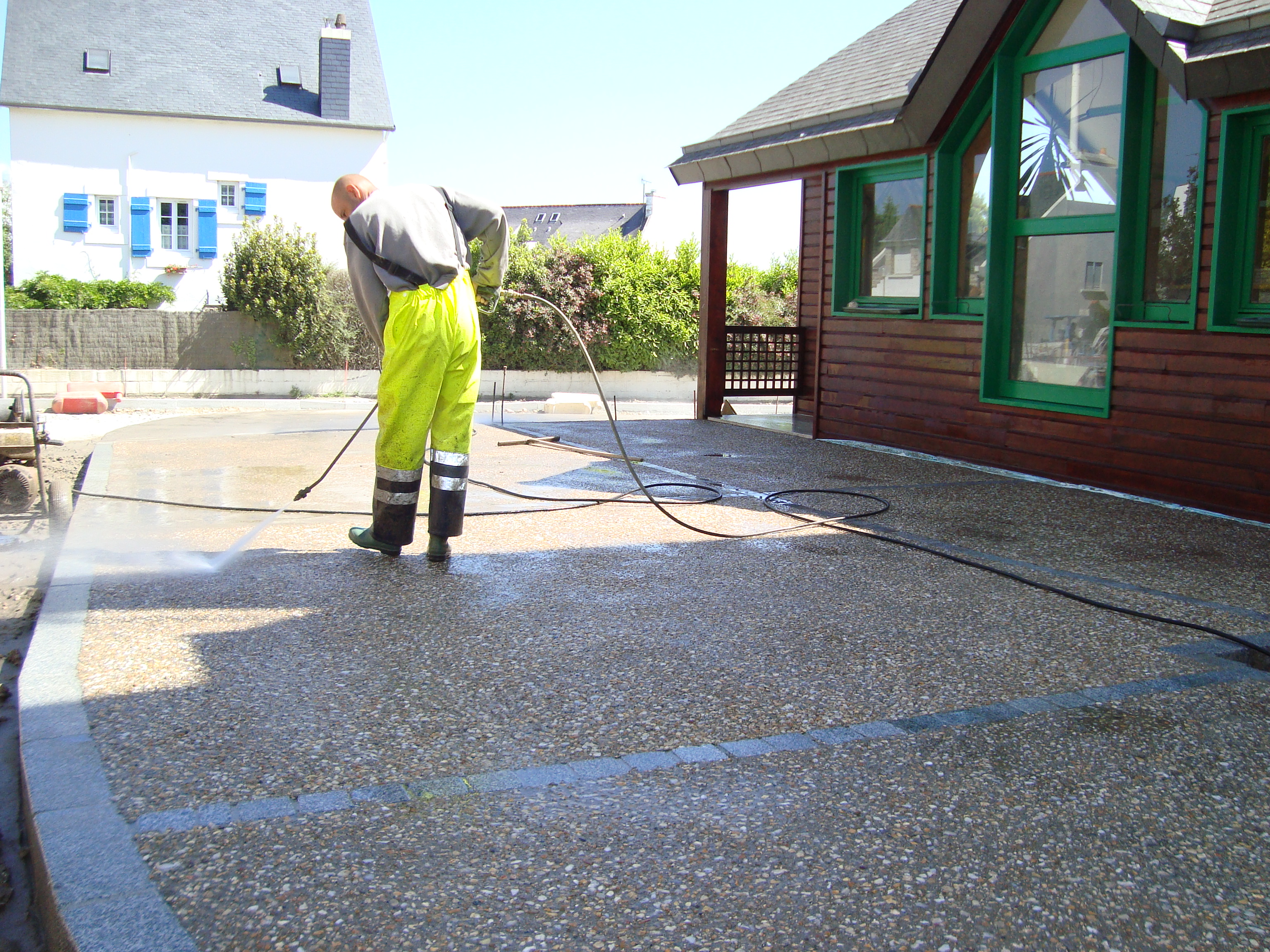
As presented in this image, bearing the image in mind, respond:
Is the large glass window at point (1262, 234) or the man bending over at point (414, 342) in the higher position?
the large glass window at point (1262, 234)

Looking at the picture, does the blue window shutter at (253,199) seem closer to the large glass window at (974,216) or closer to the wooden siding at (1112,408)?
the wooden siding at (1112,408)

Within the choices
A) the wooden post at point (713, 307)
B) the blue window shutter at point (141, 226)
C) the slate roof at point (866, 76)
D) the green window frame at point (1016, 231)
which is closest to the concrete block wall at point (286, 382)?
the blue window shutter at point (141, 226)

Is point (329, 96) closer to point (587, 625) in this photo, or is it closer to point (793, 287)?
point (793, 287)

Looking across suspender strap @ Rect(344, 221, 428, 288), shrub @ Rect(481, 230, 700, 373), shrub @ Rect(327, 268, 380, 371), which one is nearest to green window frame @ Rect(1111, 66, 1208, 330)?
suspender strap @ Rect(344, 221, 428, 288)

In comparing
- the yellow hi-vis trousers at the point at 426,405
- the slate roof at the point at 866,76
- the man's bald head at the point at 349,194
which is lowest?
the yellow hi-vis trousers at the point at 426,405

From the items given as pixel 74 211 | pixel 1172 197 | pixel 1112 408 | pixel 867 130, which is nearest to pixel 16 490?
pixel 867 130

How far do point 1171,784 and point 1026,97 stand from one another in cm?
660

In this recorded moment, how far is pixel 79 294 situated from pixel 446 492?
22.5 metres

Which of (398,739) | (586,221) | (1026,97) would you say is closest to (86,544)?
(398,739)

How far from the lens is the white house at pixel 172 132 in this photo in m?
26.1

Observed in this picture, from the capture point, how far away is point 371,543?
16.3 ft

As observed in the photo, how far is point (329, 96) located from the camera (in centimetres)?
2784

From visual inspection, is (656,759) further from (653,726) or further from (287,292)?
(287,292)

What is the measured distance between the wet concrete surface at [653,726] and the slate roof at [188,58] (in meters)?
24.6
